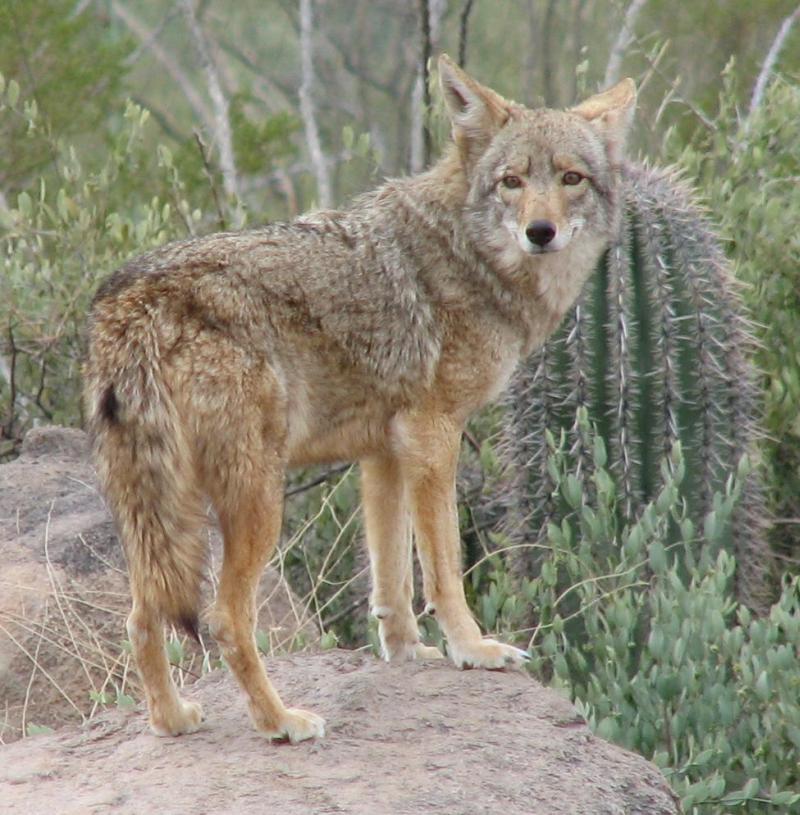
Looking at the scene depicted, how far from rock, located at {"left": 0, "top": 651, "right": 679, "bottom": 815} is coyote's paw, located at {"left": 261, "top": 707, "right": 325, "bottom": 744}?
3cm

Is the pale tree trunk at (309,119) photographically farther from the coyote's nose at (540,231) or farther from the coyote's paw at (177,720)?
the coyote's paw at (177,720)

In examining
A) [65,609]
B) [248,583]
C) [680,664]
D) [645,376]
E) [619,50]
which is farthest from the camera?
[619,50]

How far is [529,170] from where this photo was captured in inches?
192

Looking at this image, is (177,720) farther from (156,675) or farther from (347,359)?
(347,359)

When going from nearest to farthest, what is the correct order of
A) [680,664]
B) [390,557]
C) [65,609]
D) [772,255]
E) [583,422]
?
[390,557] → [680,664] → [583,422] → [65,609] → [772,255]

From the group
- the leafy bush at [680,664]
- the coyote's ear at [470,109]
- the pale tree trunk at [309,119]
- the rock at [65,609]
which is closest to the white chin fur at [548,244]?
the coyote's ear at [470,109]

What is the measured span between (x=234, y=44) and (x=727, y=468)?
14.0 metres

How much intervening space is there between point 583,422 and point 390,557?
121 centimetres

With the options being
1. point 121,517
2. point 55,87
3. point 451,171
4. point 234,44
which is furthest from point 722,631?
point 234,44

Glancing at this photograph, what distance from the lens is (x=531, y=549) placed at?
6352mm

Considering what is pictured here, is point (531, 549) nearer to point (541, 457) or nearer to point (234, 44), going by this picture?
point (541, 457)

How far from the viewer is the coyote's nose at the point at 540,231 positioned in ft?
15.5

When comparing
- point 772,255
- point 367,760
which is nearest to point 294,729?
point 367,760

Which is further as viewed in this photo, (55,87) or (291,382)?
(55,87)
